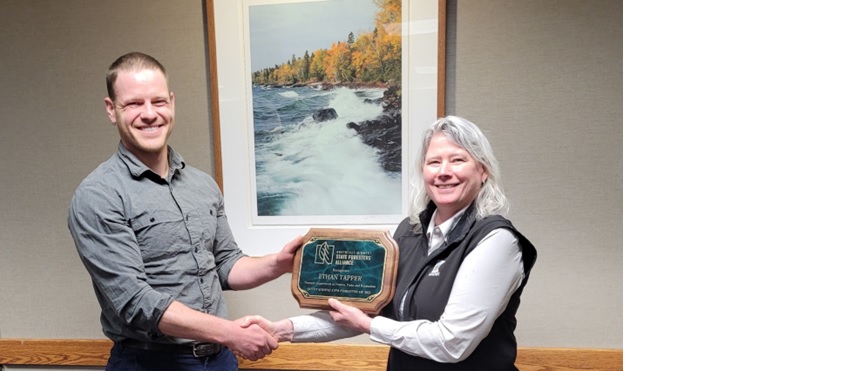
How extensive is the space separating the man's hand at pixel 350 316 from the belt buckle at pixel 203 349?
42cm

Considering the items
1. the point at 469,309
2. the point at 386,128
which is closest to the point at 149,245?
the point at 469,309

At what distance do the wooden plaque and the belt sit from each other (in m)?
0.33

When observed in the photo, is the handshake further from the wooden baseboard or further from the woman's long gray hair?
the wooden baseboard

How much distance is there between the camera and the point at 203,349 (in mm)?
1608

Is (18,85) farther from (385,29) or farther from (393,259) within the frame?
(393,259)

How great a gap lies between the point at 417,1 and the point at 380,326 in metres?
1.35

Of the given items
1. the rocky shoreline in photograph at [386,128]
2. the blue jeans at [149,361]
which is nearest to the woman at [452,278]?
the blue jeans at [149,361]

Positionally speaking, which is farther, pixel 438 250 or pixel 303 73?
pixel 303 73

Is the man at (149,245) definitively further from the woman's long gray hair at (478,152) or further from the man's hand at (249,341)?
the woman's long gray hair at (478,152)

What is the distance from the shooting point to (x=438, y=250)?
56.0 inches

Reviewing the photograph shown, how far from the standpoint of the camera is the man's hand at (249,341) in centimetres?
150
